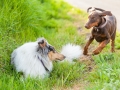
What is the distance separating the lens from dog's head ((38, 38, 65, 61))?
4673mm

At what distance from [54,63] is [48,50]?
0.42m

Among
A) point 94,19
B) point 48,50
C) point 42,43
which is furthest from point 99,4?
point 42,43

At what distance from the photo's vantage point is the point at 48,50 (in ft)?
15.8

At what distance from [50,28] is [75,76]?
7.79 ft

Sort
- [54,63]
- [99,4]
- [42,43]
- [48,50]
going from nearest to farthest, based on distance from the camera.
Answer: [42,43] < [48,50] < [54,63] < [99,4]

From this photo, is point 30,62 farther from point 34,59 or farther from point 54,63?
point 54,63

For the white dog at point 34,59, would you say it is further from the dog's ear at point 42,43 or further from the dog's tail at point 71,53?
the dog's tail at point 71,53

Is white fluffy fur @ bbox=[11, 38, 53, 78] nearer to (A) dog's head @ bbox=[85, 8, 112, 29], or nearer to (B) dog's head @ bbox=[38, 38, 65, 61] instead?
(B) dog's head @ bbox=[38, 38, 65, 61]

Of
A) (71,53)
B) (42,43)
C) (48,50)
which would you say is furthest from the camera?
(71,53)

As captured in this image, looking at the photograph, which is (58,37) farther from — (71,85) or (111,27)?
(71,85)

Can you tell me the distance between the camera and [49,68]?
15.9 ft

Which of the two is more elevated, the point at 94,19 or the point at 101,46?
the point at 94,19

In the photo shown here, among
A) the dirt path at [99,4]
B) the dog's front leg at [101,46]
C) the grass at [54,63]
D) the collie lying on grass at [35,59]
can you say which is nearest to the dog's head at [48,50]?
the collie lying on grass at [35,59]

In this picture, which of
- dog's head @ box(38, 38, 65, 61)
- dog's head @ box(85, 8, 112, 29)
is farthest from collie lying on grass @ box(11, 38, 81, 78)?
dog's head @ box(85, 8, 112, 29)
